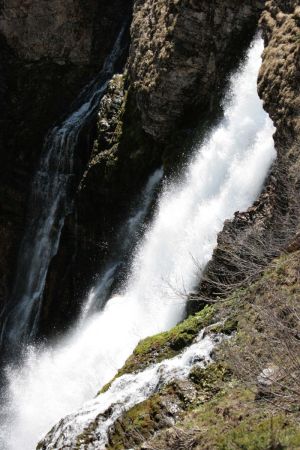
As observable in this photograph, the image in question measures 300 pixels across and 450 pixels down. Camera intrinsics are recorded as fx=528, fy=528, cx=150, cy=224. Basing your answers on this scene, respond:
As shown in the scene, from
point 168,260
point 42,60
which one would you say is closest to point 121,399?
point 168,260

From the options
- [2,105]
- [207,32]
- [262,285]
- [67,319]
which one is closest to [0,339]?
[67,319]

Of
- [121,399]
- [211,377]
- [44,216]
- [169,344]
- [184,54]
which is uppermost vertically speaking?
[184,54]

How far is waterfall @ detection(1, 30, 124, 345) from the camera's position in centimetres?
Answer: 2084

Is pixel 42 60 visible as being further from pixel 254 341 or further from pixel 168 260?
pixel 254 341

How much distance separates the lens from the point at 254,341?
302 inches

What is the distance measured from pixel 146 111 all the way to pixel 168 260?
5560 mm

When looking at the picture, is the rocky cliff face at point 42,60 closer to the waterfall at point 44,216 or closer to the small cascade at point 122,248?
the waterfall at point 44,216

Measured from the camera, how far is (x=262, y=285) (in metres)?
8.56

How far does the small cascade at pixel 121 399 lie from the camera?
8.23m

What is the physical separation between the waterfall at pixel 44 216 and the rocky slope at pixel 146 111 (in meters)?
0.67

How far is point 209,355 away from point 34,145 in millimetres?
17507

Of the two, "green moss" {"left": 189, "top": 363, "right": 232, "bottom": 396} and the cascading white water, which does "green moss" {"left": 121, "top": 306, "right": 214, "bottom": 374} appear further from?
the cascading white water

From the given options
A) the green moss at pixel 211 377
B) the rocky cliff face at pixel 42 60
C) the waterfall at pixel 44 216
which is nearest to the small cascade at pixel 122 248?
the waterfall at pixel 44 216

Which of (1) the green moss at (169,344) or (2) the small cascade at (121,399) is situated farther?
(1) the green moss at (169,344)
